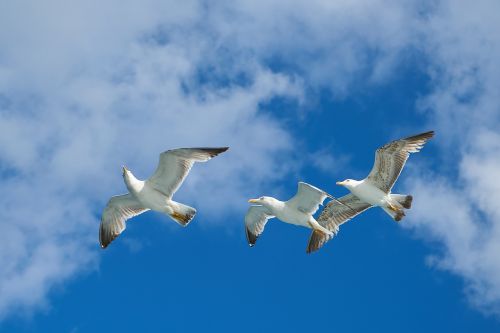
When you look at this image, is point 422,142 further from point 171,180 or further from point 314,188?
point 171,180

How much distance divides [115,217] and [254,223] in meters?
5.01

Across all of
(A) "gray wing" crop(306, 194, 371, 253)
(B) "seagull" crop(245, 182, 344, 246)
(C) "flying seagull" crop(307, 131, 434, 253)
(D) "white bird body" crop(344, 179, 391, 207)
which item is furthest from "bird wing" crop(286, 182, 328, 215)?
(A) "gray wing" crop(306, 194, 371, 253)

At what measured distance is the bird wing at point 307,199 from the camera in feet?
111

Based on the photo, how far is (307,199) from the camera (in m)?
34.4

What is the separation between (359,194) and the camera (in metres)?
35.3

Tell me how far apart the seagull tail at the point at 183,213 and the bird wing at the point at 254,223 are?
389 cm

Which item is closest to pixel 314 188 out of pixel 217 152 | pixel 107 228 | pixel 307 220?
pixel 307 220

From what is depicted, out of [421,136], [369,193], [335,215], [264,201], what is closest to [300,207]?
[264,201]

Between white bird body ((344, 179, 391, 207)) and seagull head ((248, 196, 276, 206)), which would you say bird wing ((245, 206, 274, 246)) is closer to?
seagull head ((248, 196, 276, 206))

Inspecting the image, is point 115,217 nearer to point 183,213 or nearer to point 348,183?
point 183,213

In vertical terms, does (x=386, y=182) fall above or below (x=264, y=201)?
above

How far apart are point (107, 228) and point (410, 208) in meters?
10.3

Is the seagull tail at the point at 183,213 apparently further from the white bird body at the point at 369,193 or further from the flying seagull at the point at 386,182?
the white bird body at the point at 369,193

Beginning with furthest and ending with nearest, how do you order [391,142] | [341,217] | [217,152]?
[341,217]
[391,142]
[217,152]
